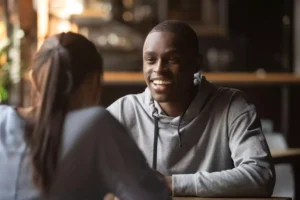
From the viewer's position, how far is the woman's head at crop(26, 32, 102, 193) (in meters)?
1.16

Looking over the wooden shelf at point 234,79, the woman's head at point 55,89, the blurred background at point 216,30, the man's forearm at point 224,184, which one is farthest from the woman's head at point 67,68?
the blurred background at point 216,30

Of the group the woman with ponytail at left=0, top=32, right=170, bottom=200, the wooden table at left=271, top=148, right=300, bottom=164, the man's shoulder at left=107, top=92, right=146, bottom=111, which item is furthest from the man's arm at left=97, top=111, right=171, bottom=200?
the wooden table at left=271, top=148, right=300, bottom=164

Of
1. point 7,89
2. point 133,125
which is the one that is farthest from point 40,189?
point 7,89

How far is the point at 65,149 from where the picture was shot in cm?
118

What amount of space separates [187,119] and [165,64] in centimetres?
17

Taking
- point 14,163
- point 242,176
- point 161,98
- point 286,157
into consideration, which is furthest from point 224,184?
point 286,157

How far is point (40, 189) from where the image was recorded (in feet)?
3.81

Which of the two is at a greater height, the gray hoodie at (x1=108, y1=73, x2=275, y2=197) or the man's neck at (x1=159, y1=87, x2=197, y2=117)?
the man's neck at (x1=159, y1=87, x2=197, y2=117)

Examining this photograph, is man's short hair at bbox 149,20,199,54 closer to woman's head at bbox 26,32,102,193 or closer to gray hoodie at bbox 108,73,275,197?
gray hoodie at bbox 108,73,275,197

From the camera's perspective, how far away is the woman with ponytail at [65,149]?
1169 millimetres

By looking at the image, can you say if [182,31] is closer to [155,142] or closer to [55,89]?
[155,142]

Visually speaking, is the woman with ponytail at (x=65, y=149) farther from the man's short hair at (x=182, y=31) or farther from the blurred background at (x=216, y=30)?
the blurred background at (x=216, y=30)

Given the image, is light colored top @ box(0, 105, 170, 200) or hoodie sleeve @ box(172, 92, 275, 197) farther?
hoodie sleeve @ box(172, 92, 275, 197)

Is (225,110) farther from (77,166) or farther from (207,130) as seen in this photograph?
(77,166)
